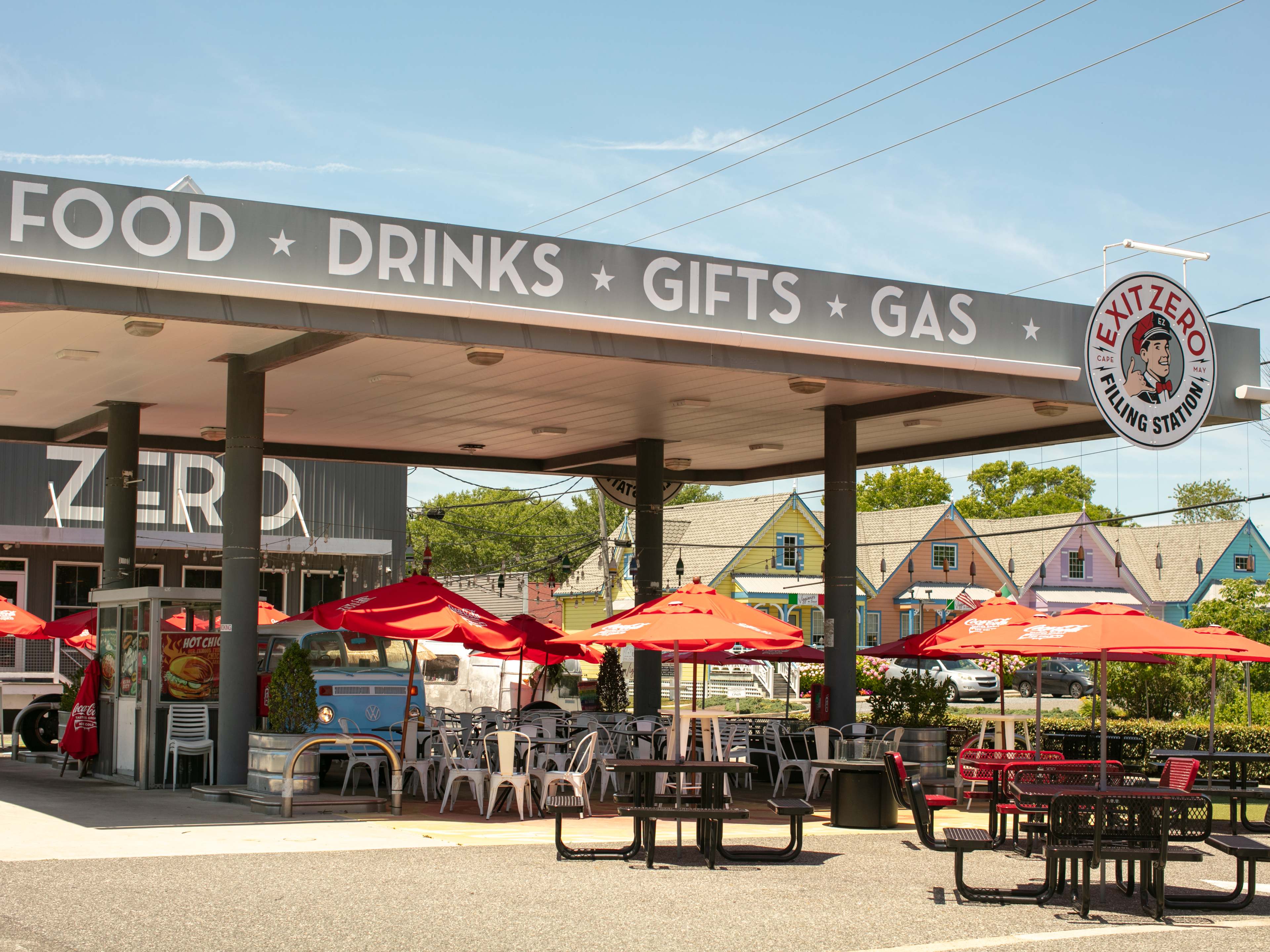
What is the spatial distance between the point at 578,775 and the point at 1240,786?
6990 millimetres

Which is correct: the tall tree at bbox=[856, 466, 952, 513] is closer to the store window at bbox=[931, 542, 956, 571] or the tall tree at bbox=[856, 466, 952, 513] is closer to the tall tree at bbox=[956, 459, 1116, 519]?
the tall tree at bbox=[956, 459, 1116, 519]

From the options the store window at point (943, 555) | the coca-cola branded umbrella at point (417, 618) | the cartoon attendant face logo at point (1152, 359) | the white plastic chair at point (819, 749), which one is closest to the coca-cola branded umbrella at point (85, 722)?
the coca-cola branded umbrella at point (417, 618)

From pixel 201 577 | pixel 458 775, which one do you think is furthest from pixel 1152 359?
pixel 201 577

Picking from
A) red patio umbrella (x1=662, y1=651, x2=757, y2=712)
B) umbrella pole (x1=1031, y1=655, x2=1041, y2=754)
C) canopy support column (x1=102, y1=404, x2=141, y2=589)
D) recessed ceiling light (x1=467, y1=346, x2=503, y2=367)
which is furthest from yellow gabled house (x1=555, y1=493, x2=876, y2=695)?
recessed ceiling light (x1=467, y1=346, x2=503, y2=367)

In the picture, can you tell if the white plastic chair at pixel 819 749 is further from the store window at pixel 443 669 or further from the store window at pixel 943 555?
the store window at pixel 943 555

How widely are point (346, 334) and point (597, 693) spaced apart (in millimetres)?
10974

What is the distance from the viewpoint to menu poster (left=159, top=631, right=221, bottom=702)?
15375 mm

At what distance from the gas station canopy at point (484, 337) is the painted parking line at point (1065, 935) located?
22.8ft

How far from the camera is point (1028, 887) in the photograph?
31.2 ft

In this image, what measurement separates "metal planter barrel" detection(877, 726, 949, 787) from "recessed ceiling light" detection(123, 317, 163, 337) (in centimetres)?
912

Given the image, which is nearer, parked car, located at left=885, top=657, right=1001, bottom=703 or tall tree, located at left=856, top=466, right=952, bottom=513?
parked car, located at left=885, top=657, right=1001, bottom=703

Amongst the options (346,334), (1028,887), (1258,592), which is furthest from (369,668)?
(1258,592)

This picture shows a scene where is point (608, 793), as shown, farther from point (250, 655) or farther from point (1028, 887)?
point (1028, 887)

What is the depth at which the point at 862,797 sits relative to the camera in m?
13.1
